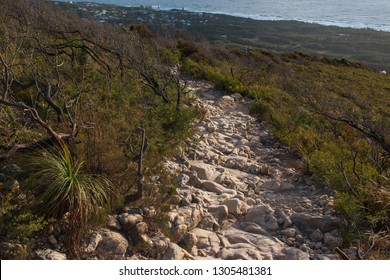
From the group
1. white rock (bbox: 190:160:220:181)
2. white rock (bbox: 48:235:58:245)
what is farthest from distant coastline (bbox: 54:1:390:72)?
white rock (bbox: 48:235:58:245)

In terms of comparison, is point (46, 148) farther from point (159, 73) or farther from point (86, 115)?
point (159, 73)

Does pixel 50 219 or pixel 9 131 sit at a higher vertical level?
pixel 9 131

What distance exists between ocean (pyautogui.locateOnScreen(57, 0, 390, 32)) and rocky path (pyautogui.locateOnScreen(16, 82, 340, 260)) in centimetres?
3992

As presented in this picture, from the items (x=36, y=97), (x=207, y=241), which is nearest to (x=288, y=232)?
(x=207, y=241)

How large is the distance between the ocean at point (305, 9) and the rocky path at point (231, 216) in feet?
131

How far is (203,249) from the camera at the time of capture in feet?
10.8

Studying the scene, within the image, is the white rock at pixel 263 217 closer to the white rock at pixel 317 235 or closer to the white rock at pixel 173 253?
the white rock at pixel 317 235

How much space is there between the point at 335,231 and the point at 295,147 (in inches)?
87.2

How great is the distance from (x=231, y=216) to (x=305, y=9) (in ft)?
178

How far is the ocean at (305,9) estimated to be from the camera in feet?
143

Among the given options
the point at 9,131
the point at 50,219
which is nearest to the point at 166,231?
the point at 50,219

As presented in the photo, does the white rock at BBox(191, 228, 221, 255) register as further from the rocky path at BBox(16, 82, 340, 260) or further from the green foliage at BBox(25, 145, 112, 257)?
the green foliage at BBox(25, 145, 112, 257)

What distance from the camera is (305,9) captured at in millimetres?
52094

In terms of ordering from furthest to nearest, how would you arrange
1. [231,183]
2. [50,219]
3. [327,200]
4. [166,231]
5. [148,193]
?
[231,183]
[327,200]
[148,193]
[166,231]
[50,219]
